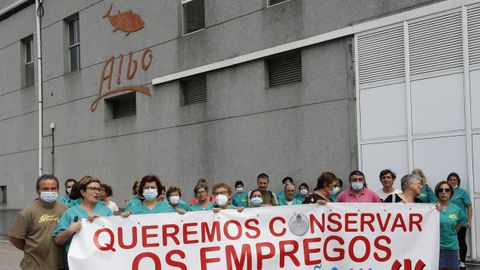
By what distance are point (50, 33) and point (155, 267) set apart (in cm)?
1792

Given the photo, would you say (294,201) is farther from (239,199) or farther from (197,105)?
(197,105)

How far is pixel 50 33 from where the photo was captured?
2317cm

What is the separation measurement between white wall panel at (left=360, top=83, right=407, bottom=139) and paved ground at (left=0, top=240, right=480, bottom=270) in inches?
106

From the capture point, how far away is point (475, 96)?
10.8 meters

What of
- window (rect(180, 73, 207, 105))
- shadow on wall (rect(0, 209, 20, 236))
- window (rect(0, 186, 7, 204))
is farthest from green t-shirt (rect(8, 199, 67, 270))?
window (rect(0, 186, 7, 204))

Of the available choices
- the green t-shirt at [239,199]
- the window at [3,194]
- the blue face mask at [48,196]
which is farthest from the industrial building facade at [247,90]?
the blue face mask at [48,196]

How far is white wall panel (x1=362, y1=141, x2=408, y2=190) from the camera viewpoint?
11891 mm

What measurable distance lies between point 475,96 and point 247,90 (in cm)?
575

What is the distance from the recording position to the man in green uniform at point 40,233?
6.48 metres

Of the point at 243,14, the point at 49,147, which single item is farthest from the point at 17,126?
the point at 243,14

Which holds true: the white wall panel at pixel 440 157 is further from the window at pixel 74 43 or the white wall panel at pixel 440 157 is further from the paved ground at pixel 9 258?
the window at pixel 74 43

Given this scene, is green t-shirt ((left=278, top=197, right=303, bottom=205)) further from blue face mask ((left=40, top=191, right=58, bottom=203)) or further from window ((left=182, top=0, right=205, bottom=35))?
blue face mask ((left=40, top=191, right=58, bottom=203))

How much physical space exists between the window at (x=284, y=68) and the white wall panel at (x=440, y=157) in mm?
3499

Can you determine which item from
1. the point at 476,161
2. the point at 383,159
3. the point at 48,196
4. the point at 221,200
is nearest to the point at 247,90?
the point at 383,159
